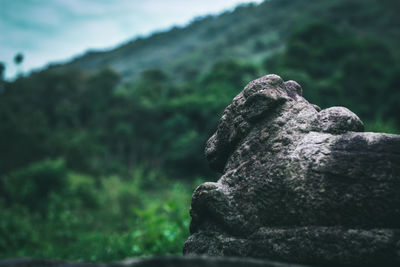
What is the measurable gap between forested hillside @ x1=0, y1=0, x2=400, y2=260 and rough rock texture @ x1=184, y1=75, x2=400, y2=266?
4.17 meters

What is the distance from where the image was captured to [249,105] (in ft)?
9.71

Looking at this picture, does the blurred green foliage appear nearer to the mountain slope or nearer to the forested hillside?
the forested hillside

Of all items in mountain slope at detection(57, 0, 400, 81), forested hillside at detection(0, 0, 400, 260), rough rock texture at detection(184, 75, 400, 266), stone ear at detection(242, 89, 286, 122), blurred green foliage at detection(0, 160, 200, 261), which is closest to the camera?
rough rock texture at detection(184, 75, 400, 266)

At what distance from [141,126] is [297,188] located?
31253 millimetres

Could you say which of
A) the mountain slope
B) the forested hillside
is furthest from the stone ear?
the mountain slope

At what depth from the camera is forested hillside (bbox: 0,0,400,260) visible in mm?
10984

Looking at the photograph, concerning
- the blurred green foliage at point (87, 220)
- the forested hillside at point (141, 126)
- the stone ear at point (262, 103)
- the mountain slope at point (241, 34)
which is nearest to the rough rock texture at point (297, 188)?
the stone ear at point (262, 103)

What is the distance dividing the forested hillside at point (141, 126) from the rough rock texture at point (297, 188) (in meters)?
4.17

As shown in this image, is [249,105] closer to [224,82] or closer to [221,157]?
[221,157]

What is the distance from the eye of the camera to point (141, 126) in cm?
3309

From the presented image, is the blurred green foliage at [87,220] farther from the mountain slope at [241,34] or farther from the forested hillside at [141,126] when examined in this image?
the mountain slope at [241,34]

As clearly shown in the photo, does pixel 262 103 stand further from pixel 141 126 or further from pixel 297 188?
pixel 141 126

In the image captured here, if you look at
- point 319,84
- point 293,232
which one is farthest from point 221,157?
point 319,84

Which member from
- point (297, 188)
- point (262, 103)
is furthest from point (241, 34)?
point (297, 188)
